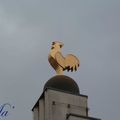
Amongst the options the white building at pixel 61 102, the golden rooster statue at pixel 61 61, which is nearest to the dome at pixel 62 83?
the white building at pixel 61 102

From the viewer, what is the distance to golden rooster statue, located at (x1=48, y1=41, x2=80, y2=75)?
179 ft

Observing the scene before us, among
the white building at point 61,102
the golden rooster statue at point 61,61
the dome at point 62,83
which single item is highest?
the golden rooster statue at point 61,61

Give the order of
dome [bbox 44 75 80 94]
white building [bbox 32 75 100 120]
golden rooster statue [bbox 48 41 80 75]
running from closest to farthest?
white building [bbox 32 75 100 120], dome [bbox 44 75 80 94], golden rooster statue [bbox 48 41 80 75]

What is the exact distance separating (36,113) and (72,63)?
588 cm

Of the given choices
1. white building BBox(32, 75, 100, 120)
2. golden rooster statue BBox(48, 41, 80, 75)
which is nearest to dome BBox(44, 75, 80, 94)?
→ white building BBox(32, 75, 100, 120)

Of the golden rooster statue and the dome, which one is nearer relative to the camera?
the dome

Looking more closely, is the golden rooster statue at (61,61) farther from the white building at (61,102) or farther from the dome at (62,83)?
the white building at (61,102)

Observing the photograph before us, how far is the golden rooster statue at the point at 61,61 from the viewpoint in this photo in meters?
54.6

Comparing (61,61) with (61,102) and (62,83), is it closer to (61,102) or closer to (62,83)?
(62,83)

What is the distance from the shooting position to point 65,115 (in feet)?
168

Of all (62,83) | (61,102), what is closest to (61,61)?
(62,83)

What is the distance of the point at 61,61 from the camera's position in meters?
54.9

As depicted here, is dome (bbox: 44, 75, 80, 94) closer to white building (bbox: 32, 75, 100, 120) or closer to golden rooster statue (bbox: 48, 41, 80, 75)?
white building (bbox: 32, 75, 100, 120)

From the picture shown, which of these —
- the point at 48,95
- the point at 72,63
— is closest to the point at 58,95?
the point at 48,95
